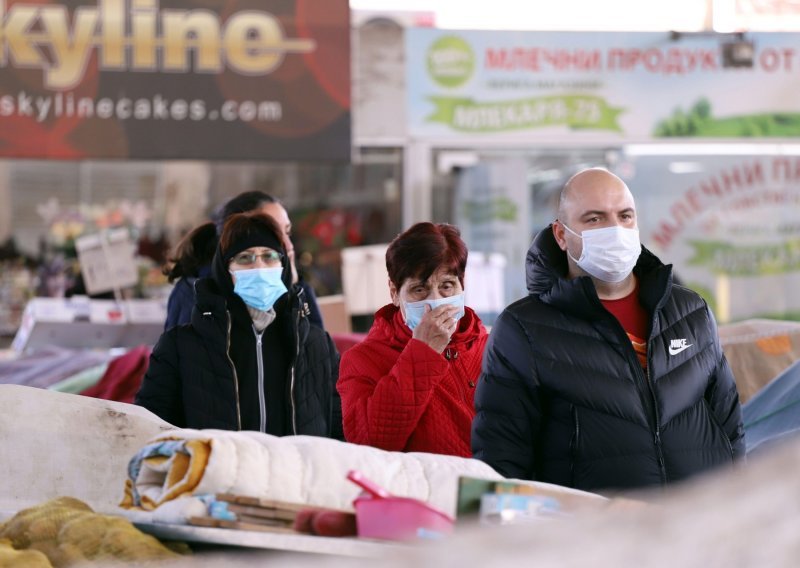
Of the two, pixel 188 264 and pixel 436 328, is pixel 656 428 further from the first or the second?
pixel 188 264

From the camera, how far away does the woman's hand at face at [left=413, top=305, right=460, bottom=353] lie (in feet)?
12.1

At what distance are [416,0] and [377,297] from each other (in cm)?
248

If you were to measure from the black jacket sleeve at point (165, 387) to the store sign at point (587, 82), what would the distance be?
6.00 metres

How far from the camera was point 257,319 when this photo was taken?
4312 millimetres

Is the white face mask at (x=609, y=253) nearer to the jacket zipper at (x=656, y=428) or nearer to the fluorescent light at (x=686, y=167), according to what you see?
the jacket zipper at (x=656, y=428)

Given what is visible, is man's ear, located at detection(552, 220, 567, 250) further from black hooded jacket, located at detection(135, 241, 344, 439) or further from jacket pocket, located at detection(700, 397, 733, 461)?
black hooded jacket, located at detection(135, 241, 344, 439)

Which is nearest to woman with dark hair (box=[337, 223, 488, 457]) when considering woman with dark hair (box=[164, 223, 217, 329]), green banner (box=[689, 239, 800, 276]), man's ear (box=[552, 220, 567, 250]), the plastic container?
man's ear (box=[552, 220, 567, 250])

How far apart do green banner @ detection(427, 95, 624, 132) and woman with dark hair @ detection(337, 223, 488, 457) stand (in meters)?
6.07

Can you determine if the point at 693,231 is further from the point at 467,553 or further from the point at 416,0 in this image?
the point at 467,553

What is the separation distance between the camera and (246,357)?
4215 millimetres

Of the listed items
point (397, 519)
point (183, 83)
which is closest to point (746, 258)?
point (183, 83)

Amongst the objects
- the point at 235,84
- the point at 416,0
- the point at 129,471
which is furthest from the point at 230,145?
the point at 129,471

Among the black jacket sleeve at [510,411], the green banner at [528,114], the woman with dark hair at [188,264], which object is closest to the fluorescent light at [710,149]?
the green banner at [528,114]

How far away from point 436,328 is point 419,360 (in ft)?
0.40
